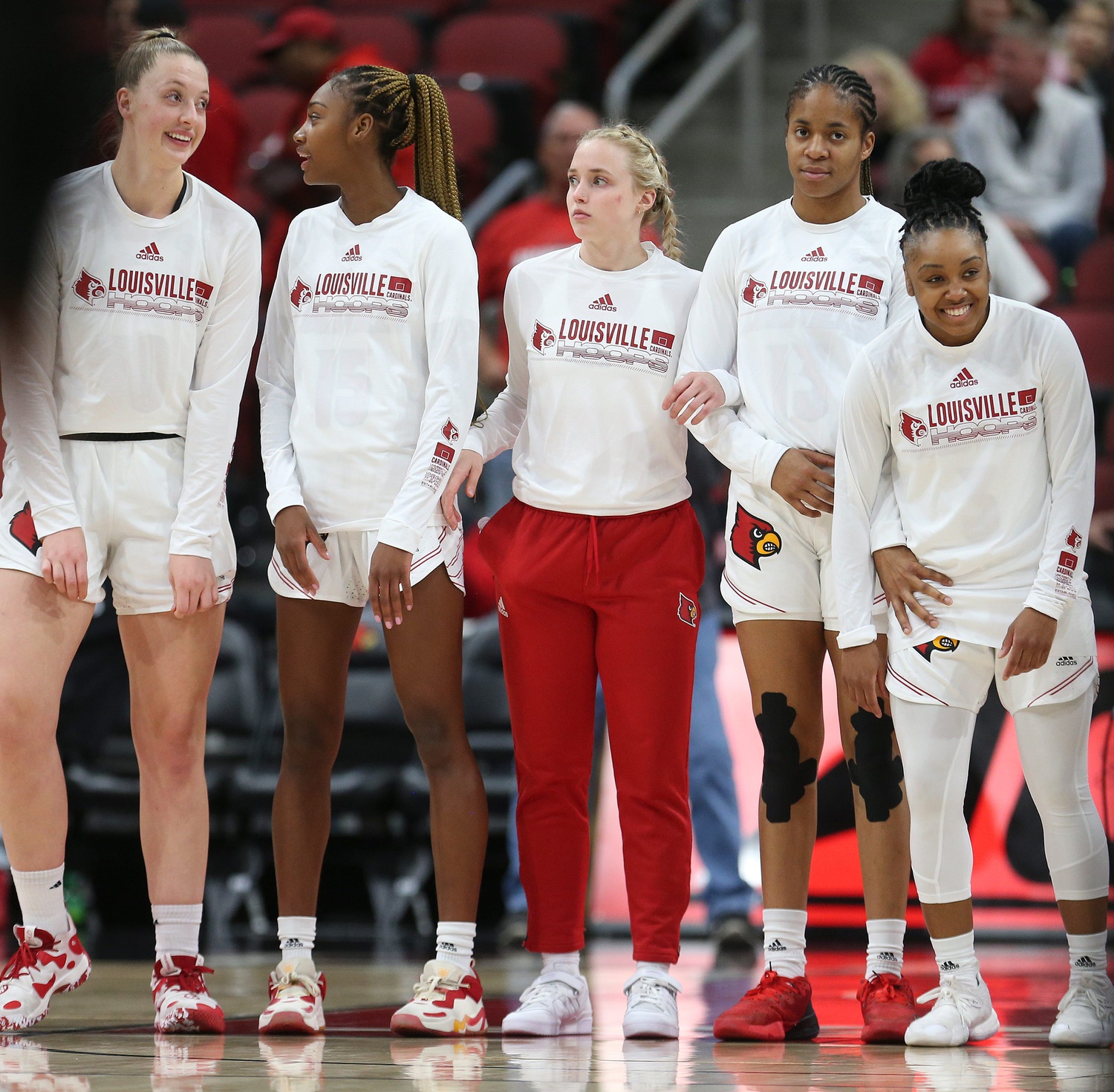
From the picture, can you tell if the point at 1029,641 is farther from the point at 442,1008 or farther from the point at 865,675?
the point at 442,1008

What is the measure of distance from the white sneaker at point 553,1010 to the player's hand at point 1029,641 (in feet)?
3.49

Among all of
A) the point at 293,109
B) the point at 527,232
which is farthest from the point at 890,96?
the point at 293,109

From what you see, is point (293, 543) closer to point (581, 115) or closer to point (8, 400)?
point (8, 400)

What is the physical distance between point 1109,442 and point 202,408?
385 centimetres

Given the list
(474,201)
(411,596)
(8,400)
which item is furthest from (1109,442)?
(8,400)

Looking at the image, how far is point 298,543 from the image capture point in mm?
3057

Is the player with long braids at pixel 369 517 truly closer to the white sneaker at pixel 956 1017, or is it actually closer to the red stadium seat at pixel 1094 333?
the white sneaker at pixel 956 1017

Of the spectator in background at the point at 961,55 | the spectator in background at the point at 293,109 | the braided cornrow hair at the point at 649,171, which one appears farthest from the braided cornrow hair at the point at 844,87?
the spectator in background at the point at 961,55

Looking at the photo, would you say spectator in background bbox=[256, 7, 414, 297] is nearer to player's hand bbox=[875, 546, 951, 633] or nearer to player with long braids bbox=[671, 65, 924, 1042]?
player with long braids bbox=[671, 65, 924, 1042]

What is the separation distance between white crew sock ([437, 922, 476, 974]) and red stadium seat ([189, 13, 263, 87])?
6.19 metres

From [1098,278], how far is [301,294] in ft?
14.4

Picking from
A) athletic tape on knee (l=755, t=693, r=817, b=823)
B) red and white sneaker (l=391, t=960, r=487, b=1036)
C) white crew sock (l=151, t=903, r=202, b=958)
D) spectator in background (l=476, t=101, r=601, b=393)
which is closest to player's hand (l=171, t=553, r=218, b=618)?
white crew sock (l=151, t=903, r=202, b=958)

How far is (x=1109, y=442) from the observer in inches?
231

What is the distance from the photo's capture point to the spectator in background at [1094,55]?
23.3ft
